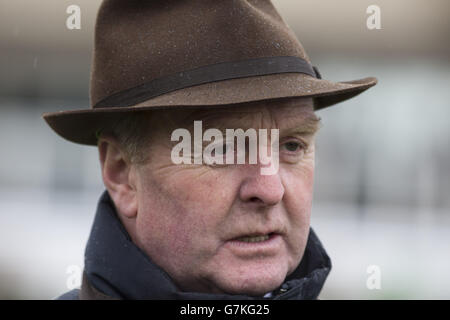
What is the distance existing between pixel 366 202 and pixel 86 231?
3.56 metres

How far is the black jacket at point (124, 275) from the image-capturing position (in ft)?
6.95

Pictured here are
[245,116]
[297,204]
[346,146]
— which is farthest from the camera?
[346,146]

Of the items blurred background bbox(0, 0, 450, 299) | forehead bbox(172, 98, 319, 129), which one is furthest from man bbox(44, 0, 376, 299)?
blurred background bbox(0, 0, 450, 299)

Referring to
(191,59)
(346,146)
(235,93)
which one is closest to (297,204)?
(235,93)

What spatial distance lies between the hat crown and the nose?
0.47 meters

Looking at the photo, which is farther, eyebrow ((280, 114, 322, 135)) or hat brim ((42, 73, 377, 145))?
eyebrow ((280, 114, 322, 135))

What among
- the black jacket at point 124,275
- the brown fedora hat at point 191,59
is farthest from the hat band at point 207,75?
the black jacket at point 124,275

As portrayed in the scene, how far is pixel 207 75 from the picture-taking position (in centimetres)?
211

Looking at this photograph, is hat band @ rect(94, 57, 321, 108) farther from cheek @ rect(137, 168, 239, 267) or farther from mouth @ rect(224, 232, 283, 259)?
mouth @ rect(224, 232, 283, 259)

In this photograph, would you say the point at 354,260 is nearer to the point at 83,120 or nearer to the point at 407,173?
the point at 407,173

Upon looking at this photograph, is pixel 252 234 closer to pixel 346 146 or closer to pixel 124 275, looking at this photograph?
pixel 124 275

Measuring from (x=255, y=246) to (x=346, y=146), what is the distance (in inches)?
204

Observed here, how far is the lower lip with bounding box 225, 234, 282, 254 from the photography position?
7.00 ft

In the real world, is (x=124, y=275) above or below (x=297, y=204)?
below
